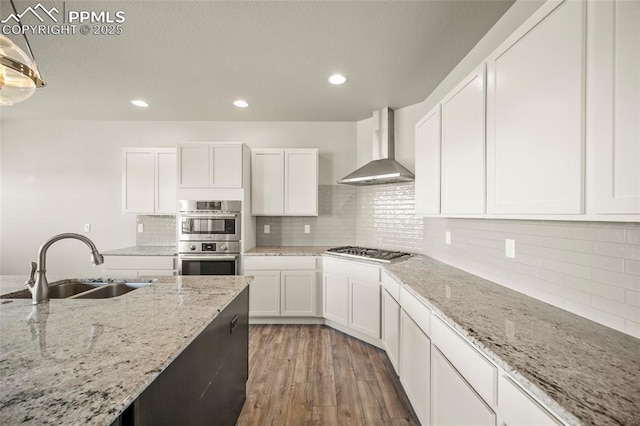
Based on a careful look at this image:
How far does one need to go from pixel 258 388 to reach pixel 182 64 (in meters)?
2.82

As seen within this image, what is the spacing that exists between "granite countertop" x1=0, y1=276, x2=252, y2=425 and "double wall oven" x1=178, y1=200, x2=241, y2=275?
5.69 feet

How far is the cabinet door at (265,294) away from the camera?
333cm

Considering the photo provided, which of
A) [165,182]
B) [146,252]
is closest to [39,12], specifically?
[165,182]

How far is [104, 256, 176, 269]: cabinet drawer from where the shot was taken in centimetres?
329

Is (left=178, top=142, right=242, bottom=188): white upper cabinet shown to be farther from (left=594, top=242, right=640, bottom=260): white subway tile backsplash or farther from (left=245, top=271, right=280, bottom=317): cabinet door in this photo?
(left=594, top=242, right=640, bottom=260): white subway tile backsplash

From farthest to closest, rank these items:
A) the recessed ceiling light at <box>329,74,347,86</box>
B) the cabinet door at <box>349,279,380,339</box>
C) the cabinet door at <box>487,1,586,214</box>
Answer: the cabinet door at <box>349,279,380,339</box> < the recessed ceiling light at <box>329,74,347,86</box> < the cabinet door at <box>487,1,586,214</box>

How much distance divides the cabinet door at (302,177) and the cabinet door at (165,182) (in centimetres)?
149

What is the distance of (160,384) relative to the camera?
90cm

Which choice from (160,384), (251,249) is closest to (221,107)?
(251,249)

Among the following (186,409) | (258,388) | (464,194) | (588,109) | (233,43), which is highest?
(233,43)

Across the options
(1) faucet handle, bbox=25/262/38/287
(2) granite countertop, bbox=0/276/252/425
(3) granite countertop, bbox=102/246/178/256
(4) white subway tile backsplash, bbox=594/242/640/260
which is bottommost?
(3) granite countertop, bbox=102/246/178/256

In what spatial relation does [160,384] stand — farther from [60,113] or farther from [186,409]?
[60,113]

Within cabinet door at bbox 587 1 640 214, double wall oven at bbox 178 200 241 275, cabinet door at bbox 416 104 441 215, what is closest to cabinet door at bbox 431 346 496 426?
cabinet door at bbox 587 1 640 214

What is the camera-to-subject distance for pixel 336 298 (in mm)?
3154
